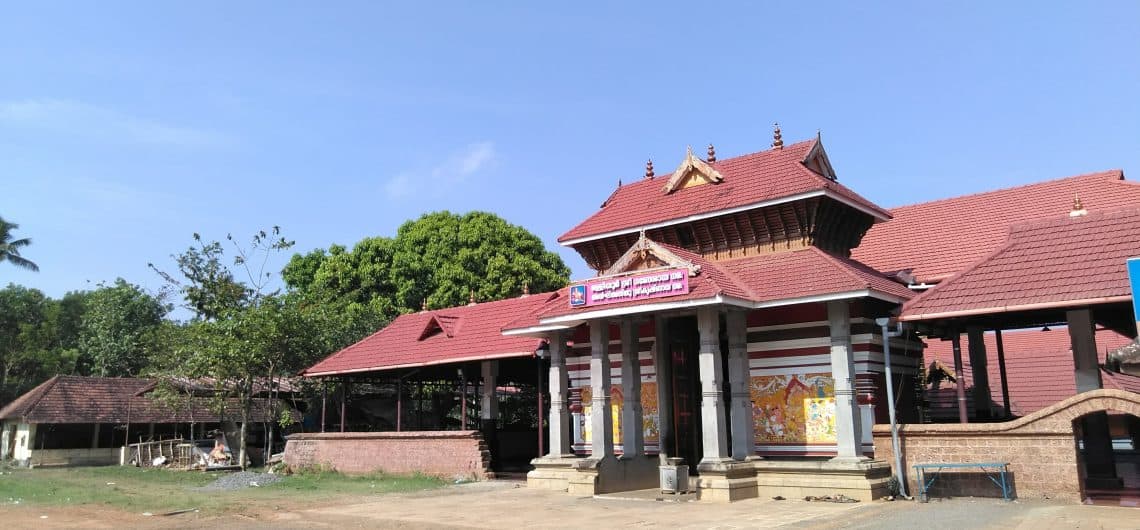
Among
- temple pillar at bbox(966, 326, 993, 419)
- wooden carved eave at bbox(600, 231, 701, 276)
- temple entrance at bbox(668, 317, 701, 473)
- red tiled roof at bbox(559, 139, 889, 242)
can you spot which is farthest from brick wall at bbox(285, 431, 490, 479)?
temple pillar at bbox(966, 326, 993, 419)

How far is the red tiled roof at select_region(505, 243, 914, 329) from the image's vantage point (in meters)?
16.7

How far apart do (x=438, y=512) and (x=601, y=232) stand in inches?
355

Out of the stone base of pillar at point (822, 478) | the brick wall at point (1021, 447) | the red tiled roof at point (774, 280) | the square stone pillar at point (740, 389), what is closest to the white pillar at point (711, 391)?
the square stone pillar at point (740, 389)

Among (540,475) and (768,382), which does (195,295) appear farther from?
(768,382)

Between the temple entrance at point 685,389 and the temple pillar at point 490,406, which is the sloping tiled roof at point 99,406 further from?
the temple entrance at point 685,389

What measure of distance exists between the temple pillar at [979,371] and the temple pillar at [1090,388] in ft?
6.57

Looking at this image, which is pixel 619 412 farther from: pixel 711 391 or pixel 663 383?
pixel 711 391

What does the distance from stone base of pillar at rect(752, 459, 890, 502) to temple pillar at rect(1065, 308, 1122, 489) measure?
13.3ft

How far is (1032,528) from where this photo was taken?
11297 millimetres

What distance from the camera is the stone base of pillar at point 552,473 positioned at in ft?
63.8

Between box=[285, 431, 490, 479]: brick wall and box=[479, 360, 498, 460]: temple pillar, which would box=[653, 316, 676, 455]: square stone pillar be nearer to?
box=[285, 431, 490, 479]: brick wall

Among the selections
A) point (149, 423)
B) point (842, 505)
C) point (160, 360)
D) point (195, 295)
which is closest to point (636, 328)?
point (842, 505)

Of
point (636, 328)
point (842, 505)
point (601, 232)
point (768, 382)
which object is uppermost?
point (601, 232)

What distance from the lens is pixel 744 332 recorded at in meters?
17.9
